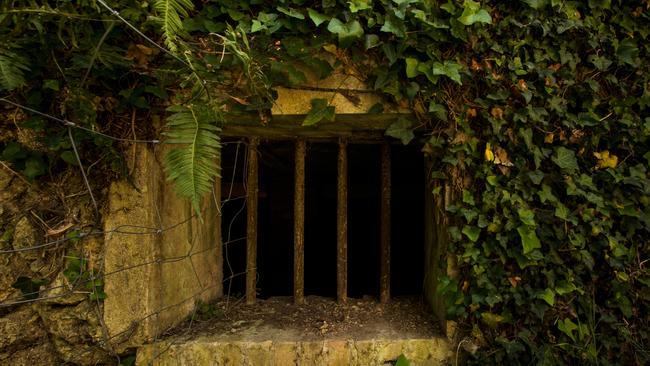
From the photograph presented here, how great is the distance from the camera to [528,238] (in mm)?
1617

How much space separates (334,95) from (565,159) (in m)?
0.94

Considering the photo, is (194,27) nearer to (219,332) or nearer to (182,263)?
(182,263)

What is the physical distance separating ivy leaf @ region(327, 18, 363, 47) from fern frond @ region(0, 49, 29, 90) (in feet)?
3.34

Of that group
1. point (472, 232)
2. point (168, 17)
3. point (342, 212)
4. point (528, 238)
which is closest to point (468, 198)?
point (472, 232)

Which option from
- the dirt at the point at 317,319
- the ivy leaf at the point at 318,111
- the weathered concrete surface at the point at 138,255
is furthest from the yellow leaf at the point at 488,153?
the weathered concrete surface at the point at 138,255

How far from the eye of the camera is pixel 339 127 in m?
1.88

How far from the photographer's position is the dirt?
1.78m

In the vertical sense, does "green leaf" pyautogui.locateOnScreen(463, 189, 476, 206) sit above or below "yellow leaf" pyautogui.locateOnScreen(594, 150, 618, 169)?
below

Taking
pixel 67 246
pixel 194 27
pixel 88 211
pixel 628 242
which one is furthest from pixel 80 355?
pixel 628 242

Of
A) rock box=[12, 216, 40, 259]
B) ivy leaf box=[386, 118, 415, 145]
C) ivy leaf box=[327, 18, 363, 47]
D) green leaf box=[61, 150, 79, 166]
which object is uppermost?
ivy leaf box=[327, 18, 363, 47]

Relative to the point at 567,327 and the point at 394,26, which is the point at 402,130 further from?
the point at 567,327

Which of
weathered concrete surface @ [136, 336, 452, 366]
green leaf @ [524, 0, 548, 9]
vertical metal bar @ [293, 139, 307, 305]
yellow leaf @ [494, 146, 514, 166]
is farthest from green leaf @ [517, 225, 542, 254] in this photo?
vertical metal bar @ [293, 139, 307, 305]

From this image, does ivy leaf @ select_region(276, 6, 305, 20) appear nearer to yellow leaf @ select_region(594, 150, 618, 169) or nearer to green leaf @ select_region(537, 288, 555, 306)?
yellow leaf @ select_region(594, 150, 618, 169)

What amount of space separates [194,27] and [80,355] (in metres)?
1.35
